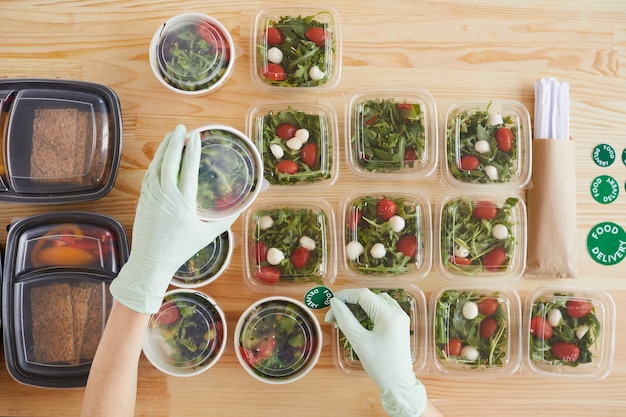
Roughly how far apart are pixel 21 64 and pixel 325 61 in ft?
3.18

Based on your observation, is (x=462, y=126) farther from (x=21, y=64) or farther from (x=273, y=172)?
(x=21, y=64)

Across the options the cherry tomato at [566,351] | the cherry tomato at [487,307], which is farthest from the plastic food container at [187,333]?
the cherry tomato at [566,351]

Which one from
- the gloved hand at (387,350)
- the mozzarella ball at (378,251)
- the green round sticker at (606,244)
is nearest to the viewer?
the gloved hand at (387,350)

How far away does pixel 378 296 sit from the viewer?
1.57m

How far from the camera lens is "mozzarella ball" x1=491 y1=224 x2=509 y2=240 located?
161cm

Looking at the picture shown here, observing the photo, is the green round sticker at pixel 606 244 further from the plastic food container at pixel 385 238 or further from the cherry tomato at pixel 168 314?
the cherry tomato at pixel 168 314

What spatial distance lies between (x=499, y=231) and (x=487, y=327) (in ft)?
1.00

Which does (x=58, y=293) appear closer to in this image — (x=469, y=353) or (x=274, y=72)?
(x=274, y=72)

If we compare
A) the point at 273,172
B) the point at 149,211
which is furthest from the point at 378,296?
the point at 149,211

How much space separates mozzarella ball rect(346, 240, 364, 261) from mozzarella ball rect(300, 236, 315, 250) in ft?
0.38

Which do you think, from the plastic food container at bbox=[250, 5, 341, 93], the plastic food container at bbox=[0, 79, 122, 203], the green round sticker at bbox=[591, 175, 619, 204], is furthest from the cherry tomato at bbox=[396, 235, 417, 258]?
the plastic food container at bbox=[0, 79, 122, 203]

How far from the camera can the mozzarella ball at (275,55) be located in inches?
62.7

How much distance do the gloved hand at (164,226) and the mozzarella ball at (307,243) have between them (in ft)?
1.02

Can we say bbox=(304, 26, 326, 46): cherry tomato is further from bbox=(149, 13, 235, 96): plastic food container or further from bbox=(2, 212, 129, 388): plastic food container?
bbox=(2, 212, 129, 388): plastic food container
